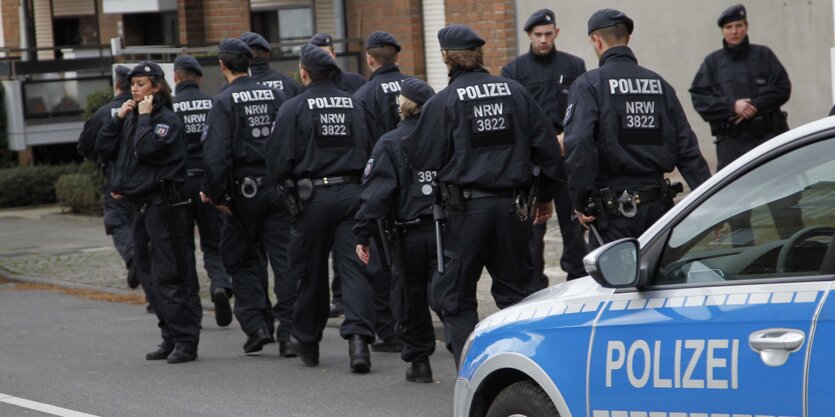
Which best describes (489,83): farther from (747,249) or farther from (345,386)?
(747,249)

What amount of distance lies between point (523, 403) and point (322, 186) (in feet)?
12.8

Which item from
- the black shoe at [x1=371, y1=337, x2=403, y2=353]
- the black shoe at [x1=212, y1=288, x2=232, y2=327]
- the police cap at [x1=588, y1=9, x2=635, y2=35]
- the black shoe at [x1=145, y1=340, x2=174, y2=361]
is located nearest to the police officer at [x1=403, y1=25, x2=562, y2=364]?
the police cap at [x1=588, y1=9, x2=635, y2=35]

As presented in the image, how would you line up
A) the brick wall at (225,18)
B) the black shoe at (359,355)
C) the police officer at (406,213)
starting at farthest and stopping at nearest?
1. the brick wall at (225,18)
2. the black shoe at (359,355)
3. the police officer at (406,213)

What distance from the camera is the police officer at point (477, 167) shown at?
7.20m

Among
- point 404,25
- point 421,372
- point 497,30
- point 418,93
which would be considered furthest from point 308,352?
point 404,25

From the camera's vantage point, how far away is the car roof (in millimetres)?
3984

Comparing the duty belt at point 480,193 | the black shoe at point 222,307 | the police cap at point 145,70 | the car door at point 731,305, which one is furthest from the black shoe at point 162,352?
the car door at point 731,305

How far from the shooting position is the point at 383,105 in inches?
379

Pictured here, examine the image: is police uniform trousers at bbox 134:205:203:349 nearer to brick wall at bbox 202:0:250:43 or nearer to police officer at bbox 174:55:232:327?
police officer at bbox 174:55:232:327

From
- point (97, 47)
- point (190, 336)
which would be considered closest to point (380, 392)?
point (190, 336)

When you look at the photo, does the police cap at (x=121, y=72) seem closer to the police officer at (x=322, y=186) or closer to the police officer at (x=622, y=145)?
the police officer at (x=322, y=186)

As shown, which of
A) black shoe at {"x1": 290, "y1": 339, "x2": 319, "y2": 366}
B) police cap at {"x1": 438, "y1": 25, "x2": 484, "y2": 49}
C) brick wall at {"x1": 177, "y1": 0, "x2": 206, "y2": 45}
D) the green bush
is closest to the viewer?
police cap at {"x1": 438, "y1": 25, "x2": 484, "y2": 49}

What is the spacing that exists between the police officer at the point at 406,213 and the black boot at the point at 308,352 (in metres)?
0.99

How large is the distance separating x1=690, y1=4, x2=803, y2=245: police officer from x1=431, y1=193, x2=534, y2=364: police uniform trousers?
3.25m
